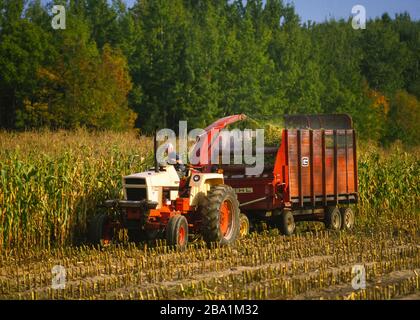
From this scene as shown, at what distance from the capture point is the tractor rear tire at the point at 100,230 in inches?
531

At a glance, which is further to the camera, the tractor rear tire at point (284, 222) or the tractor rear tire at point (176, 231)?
the tractor rear tire at point (284, 222)

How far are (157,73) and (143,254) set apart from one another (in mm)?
38694

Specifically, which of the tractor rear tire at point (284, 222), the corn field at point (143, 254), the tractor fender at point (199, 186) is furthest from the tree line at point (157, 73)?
the tractor fender at point (199, 186)

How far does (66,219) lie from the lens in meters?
14.7

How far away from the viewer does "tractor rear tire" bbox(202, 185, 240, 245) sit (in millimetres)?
13492

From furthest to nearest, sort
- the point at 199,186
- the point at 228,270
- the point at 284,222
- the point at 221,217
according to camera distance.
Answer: the point at 284,222 → the point at 221,217 → the point at 199,186 → the point at 228,270

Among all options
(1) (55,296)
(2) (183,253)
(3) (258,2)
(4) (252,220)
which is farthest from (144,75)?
(1) (55,296)

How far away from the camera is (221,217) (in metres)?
14.1

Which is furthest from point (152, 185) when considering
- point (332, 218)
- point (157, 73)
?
point (157, 73)

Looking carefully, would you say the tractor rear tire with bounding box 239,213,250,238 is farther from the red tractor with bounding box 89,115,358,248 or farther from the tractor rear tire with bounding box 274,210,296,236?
the tractor rear tire with bounding box 274,210,296,236

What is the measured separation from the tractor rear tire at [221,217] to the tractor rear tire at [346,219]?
4.37m

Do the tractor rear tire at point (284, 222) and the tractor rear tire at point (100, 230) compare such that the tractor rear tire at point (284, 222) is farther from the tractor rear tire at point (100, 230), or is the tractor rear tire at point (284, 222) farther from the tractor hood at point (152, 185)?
the tractor rear tire at point (100, 230)

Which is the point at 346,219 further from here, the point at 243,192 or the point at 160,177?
the point at 160,177
